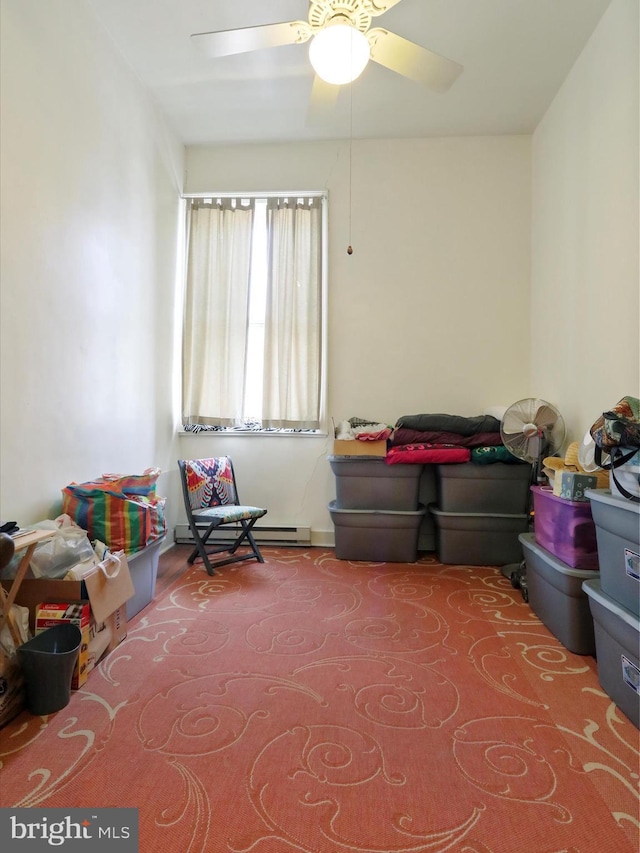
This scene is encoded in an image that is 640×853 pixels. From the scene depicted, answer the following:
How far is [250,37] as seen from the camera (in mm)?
2039

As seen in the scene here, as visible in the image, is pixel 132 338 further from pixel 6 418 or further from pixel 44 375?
pixel 6 418

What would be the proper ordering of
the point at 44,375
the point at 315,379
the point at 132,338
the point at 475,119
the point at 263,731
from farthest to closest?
the point at 315,379
the point at 475,119
the point at 132,338
the point at 44,375
the point at 263,731

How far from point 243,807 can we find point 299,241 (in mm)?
3560

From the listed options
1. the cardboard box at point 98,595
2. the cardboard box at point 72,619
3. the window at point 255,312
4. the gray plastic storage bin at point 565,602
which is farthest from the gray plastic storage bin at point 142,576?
the gray plastic storage bin at point 565,602

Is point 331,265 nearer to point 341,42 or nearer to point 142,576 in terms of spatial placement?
point 341,42

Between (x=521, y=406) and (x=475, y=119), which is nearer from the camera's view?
(x=521, y=406)

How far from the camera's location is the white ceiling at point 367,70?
2.46 m

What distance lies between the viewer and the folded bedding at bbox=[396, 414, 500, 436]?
322cm

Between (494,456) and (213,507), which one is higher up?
(494,456)

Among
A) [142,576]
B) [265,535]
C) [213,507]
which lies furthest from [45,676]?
[265,535]

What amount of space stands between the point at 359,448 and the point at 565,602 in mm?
1580

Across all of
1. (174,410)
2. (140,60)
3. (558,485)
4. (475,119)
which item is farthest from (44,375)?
(475,119)

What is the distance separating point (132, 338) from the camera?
2965mm

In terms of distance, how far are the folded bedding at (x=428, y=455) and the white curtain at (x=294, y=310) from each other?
2.60ft
